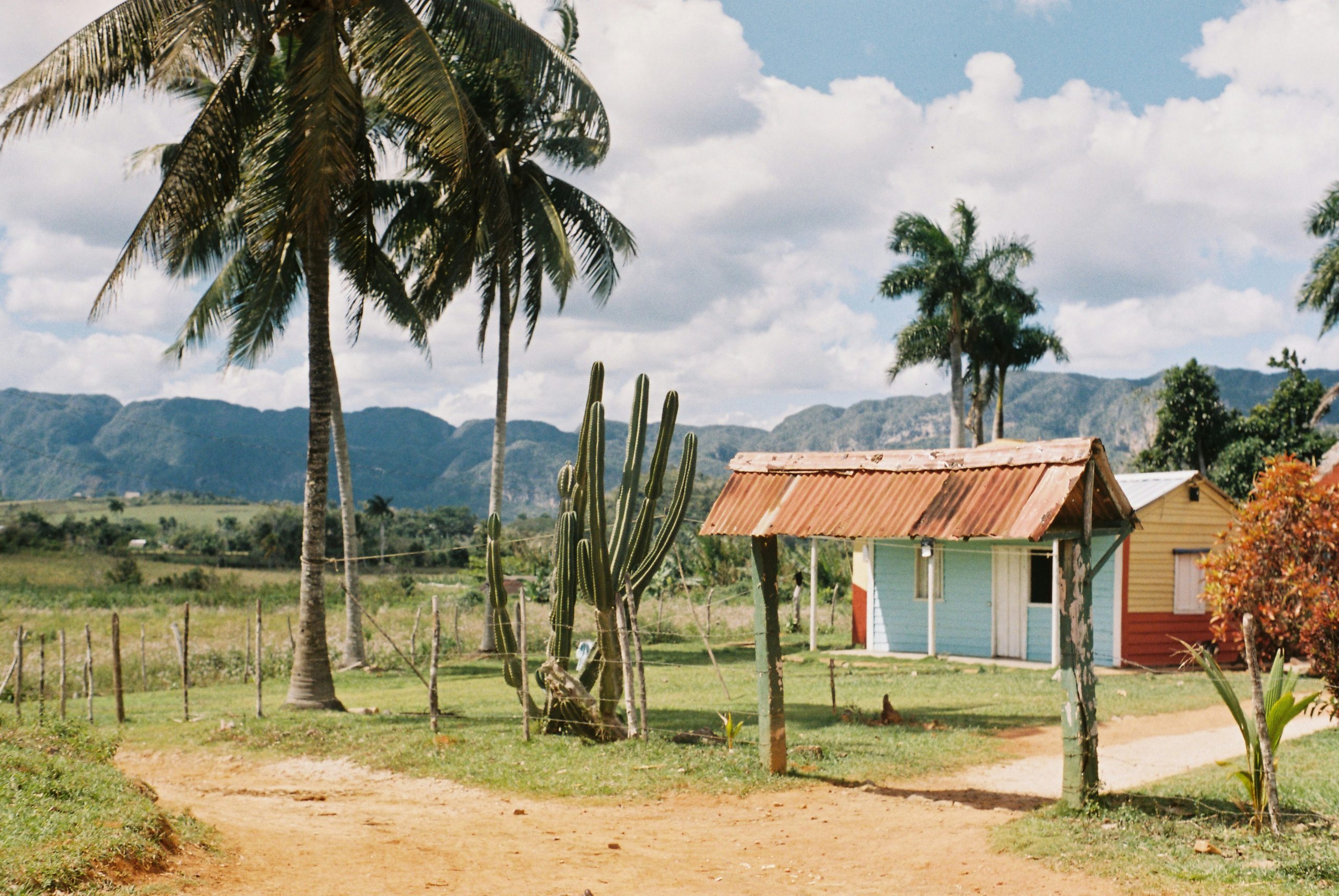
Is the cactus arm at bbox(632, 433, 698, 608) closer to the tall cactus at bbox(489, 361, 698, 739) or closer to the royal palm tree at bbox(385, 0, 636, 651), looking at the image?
the tall cactus at bbox(489, 361, 698, 739)

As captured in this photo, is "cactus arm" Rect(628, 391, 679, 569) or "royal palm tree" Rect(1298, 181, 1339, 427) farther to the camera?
"royal palm tree" Rect(1298, 181, 1339, 427)

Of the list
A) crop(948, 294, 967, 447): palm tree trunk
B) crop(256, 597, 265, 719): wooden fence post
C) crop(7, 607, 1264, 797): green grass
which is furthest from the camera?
crop(948, 294, 967, 447): palm tree trunk

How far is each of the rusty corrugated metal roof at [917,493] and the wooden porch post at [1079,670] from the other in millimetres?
313

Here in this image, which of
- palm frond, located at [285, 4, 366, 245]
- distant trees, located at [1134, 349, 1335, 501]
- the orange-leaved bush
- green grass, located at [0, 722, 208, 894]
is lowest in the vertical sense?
green grass, located at [0, 722, 208, 894]

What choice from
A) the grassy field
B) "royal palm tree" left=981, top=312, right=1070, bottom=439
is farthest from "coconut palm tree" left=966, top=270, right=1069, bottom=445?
the grassy field

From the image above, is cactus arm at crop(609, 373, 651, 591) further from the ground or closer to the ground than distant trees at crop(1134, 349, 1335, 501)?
closer to the ground

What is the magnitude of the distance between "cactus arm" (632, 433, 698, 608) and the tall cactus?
13 mm

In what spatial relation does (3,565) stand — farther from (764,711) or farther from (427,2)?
(764,711)

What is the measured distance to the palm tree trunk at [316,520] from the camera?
48.9ft

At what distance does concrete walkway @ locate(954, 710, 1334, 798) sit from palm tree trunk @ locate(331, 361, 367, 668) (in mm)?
12166

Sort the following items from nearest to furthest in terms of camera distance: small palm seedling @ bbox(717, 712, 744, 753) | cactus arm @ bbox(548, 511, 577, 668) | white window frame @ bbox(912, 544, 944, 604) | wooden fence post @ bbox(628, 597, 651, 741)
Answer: small palm seedling @ bbox(717, 712, 744, 753), wooden fence post @ bbox(628, 597, 651, 741), cactus arm @ bbox(548, 511, 577, 668), white window frame @ bbox(912, 544, 944, 604)

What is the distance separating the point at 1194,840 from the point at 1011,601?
13528 mm

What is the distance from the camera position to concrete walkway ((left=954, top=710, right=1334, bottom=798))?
32.8ft

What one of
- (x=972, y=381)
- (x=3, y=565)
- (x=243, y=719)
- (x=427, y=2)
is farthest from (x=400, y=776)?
(x=3, y=565)
